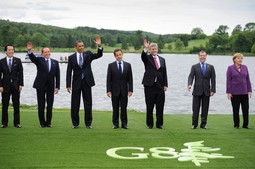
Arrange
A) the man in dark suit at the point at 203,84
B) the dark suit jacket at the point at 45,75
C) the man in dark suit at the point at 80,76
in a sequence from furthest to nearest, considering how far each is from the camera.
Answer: the man in dark suit at the point at 203,84, the dark suit jacket at the point at 45,75, the man in dark suit at the point at 80,76

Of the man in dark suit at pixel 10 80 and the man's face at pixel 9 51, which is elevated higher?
the man's face at pixel 9 51

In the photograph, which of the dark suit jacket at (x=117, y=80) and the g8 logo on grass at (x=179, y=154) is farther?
the dark suit jacket at (x=117, y=80)

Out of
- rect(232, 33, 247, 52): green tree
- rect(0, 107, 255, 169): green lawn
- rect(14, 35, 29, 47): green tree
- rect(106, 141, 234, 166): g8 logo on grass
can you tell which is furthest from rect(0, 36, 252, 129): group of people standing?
rect(232, 33, 247, 52): green tree

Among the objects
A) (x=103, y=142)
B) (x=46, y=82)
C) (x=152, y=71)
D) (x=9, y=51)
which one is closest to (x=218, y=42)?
(x=152, y=71)

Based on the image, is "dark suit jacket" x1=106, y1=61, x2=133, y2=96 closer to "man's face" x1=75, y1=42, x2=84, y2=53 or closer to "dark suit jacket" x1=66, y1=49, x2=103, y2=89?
"dark suit jacket" x1=66, y1=49, x2=103, y2=89

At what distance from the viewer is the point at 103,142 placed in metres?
10.8

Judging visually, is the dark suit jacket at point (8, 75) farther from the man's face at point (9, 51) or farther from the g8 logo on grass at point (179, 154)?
the g8 logo on grass at point (179, 154)

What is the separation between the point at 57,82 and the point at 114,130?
84.4 inches

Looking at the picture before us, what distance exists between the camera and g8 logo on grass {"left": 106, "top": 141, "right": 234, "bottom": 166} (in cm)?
949


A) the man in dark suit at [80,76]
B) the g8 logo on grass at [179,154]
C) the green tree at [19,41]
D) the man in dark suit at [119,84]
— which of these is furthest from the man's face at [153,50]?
the green tree at [19,41]

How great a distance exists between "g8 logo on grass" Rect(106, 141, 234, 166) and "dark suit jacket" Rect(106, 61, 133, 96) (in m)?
2.90

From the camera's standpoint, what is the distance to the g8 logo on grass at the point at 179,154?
9492 millimetres

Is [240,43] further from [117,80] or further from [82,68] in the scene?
[82,68]

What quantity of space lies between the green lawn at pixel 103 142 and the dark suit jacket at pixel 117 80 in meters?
1.09
